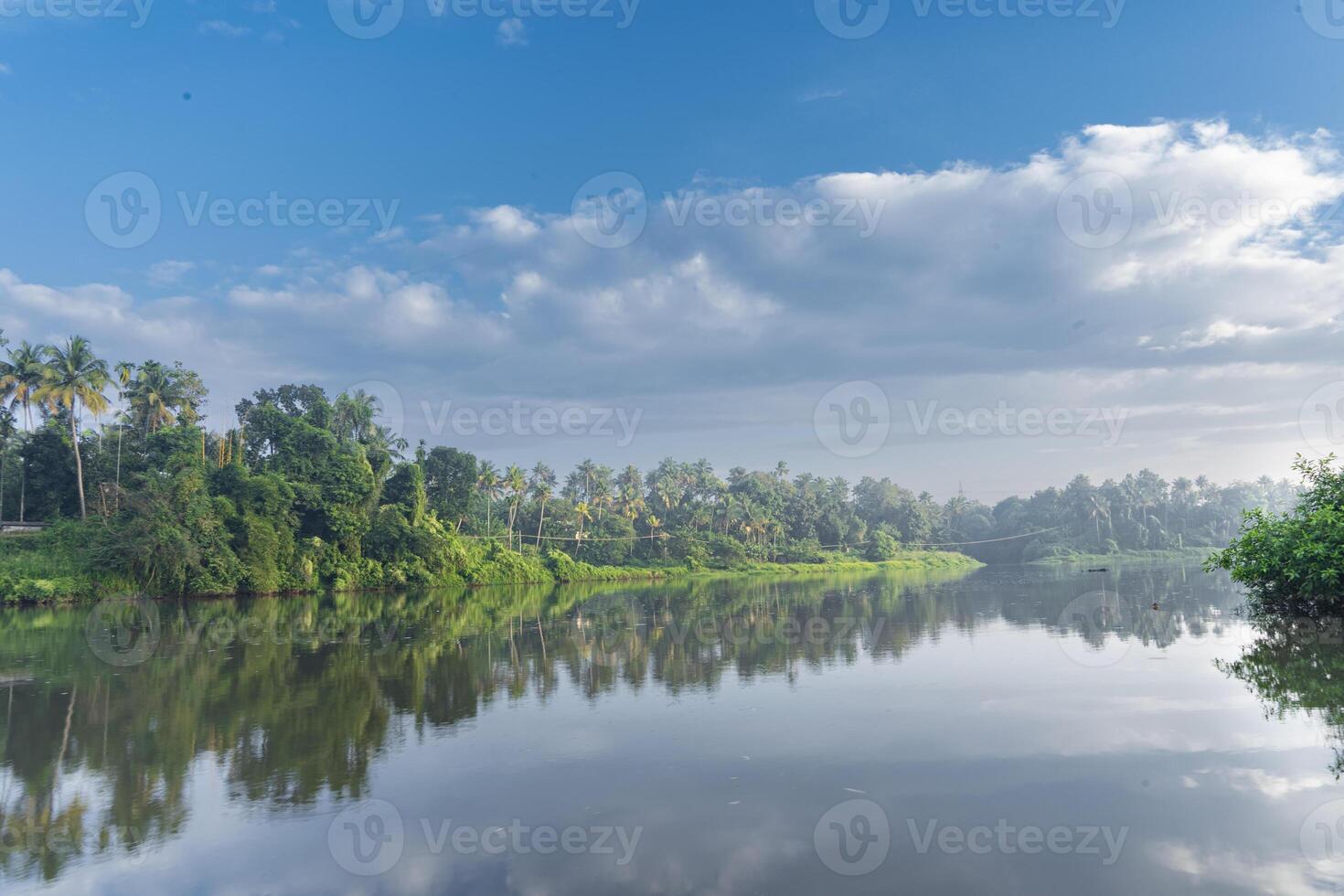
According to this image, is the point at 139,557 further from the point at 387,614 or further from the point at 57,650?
the point at 57,650

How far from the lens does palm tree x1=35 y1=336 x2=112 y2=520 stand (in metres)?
40.9

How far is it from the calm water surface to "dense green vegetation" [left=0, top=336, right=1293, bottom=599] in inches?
801

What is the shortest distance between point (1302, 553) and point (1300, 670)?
11.1 feet

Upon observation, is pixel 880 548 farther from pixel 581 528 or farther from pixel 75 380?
pixel 75 380

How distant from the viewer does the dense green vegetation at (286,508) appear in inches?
1524

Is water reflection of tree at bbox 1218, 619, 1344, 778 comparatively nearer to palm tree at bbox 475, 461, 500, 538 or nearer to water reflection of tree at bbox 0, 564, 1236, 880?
water reflection of tree at bbox 0, 564, 1236, 880

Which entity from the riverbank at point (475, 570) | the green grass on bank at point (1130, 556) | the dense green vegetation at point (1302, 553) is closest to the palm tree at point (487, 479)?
the riverbank at point (475, 570)

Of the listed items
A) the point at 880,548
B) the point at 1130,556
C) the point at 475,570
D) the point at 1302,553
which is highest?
the point at 1302,553

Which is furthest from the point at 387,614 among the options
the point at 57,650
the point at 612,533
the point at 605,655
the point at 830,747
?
the point at 612,533

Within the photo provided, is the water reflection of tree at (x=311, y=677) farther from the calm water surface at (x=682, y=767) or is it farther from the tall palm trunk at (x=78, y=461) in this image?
the tall palm trunk at (x=78, y=461)

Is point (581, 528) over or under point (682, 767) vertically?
over

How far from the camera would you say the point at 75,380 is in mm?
41312

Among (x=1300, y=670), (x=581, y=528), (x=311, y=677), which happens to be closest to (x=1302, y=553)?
(x=1300, y=670)

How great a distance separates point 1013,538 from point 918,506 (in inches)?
662
